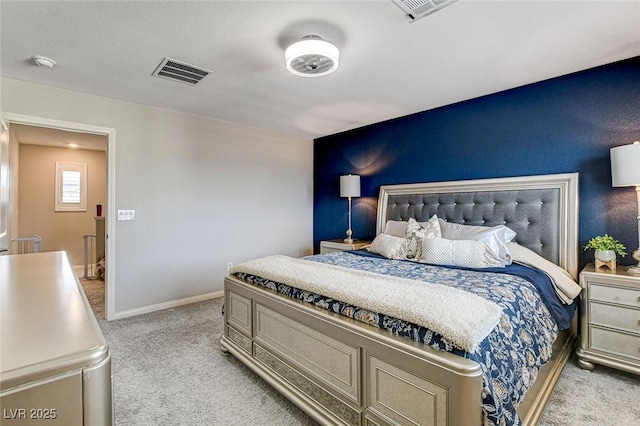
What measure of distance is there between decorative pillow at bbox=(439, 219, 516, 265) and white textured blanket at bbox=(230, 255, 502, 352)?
1.28 meters

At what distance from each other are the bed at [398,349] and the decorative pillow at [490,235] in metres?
0.21

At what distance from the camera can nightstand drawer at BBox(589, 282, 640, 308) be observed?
2.20 metres

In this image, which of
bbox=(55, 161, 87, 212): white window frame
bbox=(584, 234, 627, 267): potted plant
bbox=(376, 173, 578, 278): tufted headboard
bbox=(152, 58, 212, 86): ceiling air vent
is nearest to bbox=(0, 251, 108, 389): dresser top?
bbox=(152, 58, 212, 86): ceiling air vent

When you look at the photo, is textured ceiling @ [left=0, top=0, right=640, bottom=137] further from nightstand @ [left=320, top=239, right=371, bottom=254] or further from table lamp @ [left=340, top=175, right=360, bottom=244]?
nightstand @ [left=320, top=239, right=371, bottom=254]

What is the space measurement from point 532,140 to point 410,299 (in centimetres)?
249

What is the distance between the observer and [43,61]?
2.51 metres

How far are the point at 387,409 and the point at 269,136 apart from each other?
4.08 m

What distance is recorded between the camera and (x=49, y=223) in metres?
5.70

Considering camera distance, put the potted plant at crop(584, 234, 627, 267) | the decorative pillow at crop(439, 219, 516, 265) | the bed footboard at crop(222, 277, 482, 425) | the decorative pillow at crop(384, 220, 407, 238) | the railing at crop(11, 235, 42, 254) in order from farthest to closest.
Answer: the railing at crop(11, 235, 42, 254), the decorative pillow at crop(384, 220, 407, 238), the decorative pillow at crop(439, 219, 516, 265), the potted plant at crop(584, 234, 627, 267), the bed footboard at crop(222, 277, 482, 425)

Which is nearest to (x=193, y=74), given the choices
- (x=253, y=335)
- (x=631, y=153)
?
(x=253, y=335)

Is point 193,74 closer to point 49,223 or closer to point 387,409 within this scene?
point 387,409

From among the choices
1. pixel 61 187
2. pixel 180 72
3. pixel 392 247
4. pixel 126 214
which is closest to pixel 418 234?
pixel 392 247

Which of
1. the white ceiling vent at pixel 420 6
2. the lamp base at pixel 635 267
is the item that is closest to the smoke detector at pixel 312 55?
the white ceiling vent at pixel 420 6

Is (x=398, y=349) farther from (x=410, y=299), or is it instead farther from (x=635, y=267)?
(x=635, y=267)
